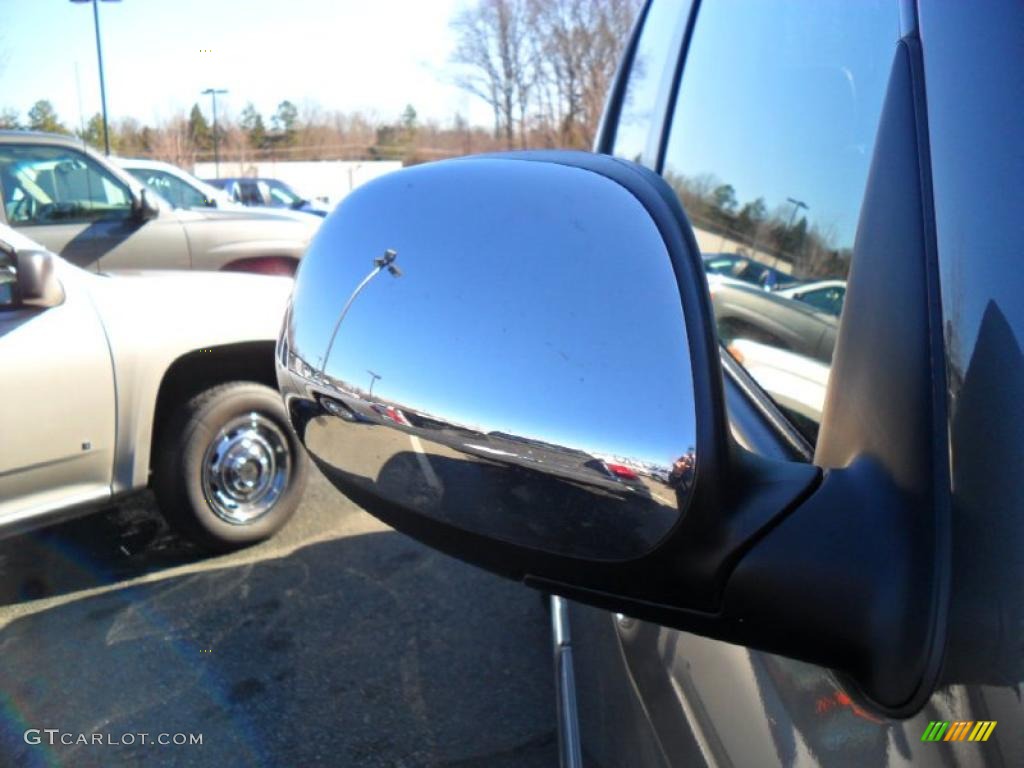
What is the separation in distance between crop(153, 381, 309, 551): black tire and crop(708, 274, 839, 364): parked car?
8.63 ft

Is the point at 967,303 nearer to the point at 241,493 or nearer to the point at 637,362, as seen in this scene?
the point at 637,362

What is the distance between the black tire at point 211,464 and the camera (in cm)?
402

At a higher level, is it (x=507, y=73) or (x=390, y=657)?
(x=507, y=73)

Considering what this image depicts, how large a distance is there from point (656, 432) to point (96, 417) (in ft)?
10.9

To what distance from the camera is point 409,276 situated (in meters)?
0.95

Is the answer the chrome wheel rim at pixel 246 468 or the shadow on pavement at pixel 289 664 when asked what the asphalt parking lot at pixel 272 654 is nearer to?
the shadow on pavement at pixel 289 664

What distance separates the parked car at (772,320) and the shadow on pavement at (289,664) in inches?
68.7

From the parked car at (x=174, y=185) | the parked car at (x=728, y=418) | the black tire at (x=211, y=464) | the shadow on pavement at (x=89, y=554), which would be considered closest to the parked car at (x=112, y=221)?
the parked car at (x=174, y=185)

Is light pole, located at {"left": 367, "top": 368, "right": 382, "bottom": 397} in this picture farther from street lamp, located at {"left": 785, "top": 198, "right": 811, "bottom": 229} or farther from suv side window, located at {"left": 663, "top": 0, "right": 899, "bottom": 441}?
street lamp, located at {"left": 785, "top": 198, "right": 811, "bottom": 229}

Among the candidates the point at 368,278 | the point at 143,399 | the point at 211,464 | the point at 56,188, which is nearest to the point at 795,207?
the point at 368,278

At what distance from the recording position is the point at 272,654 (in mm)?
3363

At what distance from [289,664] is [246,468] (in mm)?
1254

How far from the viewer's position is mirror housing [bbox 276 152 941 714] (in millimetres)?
778

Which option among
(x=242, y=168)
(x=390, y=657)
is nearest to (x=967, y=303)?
(x=390, y=657)
